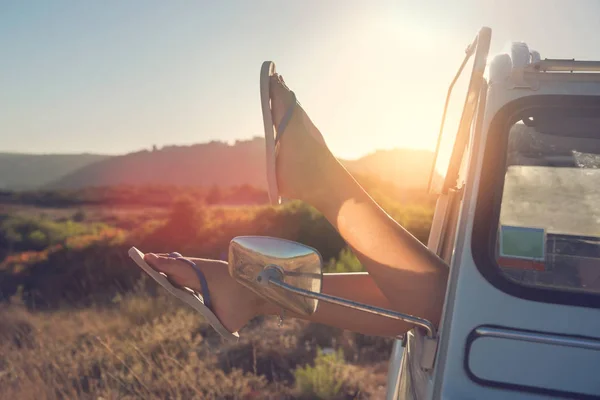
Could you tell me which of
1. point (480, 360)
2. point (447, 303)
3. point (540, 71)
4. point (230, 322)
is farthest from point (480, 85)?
point (230, 322)

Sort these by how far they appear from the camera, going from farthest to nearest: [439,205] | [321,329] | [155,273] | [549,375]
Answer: [321,329]
[439,205]
[155,273]
[549,375]

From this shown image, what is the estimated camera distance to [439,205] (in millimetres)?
2289

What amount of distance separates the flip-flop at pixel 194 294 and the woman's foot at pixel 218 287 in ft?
0.06

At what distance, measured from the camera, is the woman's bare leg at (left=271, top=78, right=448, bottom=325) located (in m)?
1.56

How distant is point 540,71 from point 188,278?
1317mm

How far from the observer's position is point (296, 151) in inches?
68.8

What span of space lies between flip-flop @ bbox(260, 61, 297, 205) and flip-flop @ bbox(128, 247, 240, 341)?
17.4 inches

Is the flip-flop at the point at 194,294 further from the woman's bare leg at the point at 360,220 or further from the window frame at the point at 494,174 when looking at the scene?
the window frame at the point at 494,174

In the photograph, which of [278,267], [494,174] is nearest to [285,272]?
[278,267]

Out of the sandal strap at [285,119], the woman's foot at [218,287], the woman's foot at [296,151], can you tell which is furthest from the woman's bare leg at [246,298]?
the sandal strap at [285,119]

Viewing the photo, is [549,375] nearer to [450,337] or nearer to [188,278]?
[450,337]

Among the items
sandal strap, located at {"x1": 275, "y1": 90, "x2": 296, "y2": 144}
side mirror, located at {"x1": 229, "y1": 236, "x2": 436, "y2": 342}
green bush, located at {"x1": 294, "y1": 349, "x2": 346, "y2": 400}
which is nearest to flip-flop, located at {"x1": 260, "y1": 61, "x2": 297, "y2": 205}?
sandal strap, located at {"x1": 275, "y1": 90, "x2": 296, "y2": 144}

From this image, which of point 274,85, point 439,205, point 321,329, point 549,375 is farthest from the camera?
point 321,329

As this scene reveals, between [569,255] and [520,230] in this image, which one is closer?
[520,230]
